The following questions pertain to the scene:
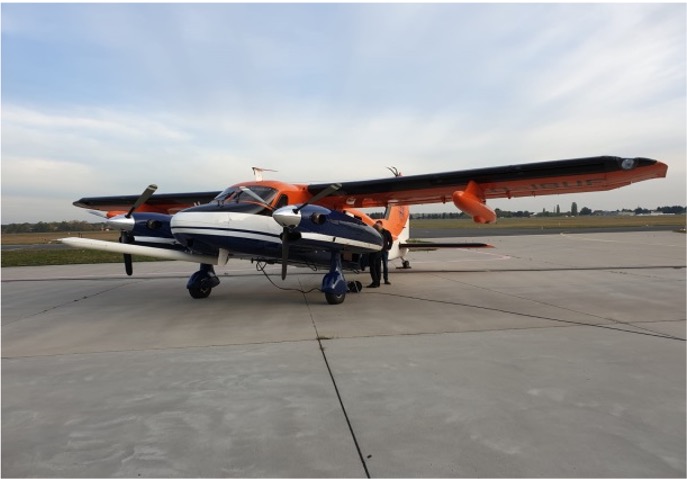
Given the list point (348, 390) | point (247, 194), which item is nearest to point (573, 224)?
point (247, 194)

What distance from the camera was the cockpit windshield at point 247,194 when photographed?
9805 mm

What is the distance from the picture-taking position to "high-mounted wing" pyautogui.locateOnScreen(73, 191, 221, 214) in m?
14.6

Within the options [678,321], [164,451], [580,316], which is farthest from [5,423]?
[678,321]

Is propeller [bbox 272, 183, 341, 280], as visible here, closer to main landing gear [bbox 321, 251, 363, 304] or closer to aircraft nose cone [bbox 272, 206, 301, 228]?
aircraft nose cone [bbox 272, 206, 301, 228]

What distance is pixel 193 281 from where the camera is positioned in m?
10.9

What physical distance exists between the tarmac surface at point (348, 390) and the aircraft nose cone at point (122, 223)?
2.12m

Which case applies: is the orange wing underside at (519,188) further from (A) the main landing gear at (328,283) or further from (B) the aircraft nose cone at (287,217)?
(B) the aircraft nose cone at (287,217)

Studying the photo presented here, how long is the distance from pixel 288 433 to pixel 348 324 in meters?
4.25

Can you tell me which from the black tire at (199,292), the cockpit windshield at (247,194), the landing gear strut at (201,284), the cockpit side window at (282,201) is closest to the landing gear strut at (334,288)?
the cockpit side window at (282,201)

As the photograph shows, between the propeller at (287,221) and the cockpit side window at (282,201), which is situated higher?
the cockpit side window at (282,201)

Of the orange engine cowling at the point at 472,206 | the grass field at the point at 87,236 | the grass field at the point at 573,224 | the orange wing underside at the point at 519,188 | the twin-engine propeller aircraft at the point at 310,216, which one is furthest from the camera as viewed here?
the grass field at the point at 573,224

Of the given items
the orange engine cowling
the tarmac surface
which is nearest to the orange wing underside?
the orange engine cowling

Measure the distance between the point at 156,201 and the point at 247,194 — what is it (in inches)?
259

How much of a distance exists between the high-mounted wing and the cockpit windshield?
15.3 feet
